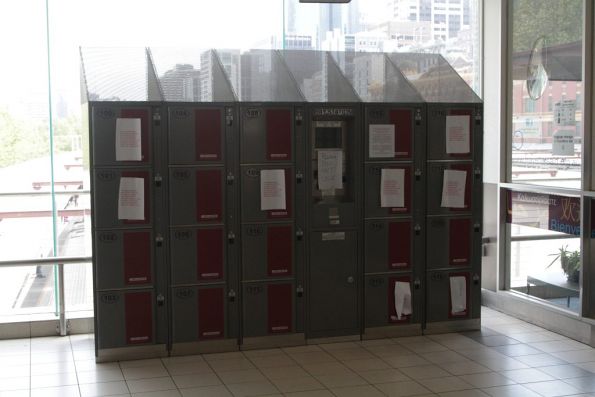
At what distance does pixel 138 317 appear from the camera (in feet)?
18.6

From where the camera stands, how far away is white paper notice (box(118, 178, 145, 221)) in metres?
5.57

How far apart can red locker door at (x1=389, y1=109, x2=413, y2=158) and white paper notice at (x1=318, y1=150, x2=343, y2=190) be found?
49cm

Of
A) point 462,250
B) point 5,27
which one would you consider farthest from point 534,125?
point 5,27

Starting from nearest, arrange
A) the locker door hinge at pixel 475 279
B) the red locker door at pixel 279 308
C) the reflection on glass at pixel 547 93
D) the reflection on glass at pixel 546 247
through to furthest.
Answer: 1. the red locker door at pixel 279 308
2. the reflection on glass at pixel 547 93
3. the reflection on glass at pixel 546 247
4. the locker door hinge at pixel 475 279

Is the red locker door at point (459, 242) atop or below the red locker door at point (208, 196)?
below

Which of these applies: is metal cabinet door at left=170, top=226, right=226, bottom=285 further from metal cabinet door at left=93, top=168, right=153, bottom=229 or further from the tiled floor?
the tiled floor

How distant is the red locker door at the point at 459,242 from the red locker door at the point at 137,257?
99.2 inches

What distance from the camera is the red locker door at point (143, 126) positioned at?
5.56 m

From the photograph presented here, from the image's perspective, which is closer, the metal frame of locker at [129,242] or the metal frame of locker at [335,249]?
the metal frame of locker at [129,242]

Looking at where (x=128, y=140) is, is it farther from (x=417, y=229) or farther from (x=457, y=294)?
(x=457, y=294)

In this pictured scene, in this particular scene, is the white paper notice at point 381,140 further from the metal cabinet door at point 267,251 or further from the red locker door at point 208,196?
the red locker door at point 208,196

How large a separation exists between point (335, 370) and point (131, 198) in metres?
1.96

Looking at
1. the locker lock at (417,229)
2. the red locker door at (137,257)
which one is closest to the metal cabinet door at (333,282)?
the locker lock at (417,229)

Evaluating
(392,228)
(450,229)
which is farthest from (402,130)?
(450,229)
